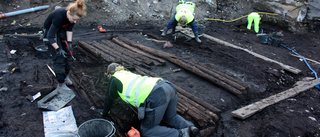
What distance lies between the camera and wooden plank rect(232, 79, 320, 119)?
4523 mm

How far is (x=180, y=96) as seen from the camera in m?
4.97

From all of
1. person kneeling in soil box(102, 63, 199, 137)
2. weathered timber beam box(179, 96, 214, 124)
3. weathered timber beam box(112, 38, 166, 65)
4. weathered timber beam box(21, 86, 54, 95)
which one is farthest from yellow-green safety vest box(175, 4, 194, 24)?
weathered timber beam box(21, 86, 54, 95)

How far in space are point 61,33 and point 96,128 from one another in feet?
7.55

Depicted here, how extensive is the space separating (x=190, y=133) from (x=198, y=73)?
114 inches

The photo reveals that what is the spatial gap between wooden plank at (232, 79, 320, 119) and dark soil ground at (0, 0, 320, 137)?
121 millimetres

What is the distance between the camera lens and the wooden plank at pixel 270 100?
4523mm

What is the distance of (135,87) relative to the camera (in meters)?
3.33

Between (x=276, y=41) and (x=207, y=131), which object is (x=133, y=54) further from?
(x=276, y=41)

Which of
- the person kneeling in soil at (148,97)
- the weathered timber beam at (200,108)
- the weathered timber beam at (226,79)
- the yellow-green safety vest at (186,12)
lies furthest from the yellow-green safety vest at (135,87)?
the yellow-green safety vest at (186,12)

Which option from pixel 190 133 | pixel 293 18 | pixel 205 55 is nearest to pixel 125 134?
pixel 190 133

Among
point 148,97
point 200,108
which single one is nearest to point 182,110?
point 200,108

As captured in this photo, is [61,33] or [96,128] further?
[61,33]

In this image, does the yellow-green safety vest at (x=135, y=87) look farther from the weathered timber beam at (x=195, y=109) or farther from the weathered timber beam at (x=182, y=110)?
the weathered timber beam at (x=195, y=109)

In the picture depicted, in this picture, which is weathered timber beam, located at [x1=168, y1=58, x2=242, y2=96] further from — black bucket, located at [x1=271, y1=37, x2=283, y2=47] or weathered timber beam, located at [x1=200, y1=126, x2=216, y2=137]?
black bucket, located at [x1=271, y1=37, x2=283, y2=47]
